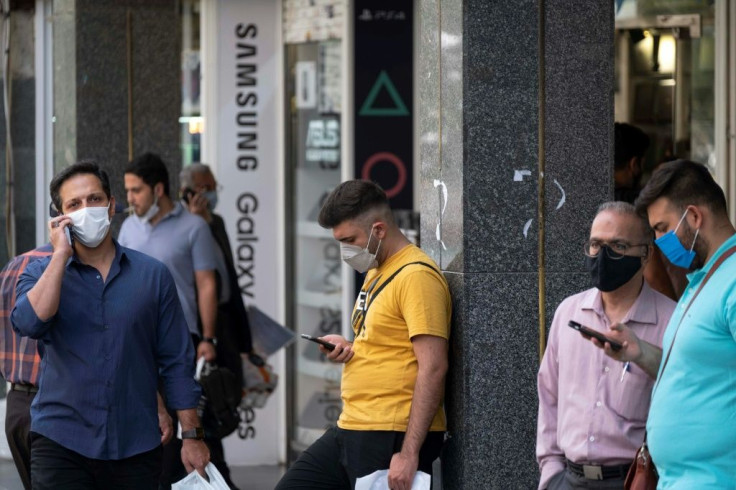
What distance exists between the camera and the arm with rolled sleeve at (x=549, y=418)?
488 centimetres

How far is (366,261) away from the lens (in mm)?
5562

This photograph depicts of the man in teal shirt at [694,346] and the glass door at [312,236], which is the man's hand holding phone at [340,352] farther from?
the glass door at [312,236]

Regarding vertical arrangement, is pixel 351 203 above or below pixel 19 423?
above

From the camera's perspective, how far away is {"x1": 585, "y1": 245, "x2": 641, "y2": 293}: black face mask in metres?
4.68

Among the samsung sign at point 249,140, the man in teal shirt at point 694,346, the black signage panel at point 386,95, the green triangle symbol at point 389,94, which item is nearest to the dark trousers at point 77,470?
the man in teal shirt at point 694,346

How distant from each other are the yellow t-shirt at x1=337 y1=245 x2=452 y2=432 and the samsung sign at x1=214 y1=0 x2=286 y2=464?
495 centimetres

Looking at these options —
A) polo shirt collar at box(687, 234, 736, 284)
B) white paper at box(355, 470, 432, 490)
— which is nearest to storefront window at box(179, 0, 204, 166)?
white paper at box(355, 470, 432, 490)

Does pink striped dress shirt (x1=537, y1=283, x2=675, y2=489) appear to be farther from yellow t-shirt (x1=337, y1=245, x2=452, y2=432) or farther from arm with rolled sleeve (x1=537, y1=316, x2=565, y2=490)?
yellow t-shirt (x1=337, y1=245, x2=452, y2=432)

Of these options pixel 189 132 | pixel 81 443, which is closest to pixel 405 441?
pixel 81 443

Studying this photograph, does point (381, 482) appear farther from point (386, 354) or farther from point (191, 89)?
point (191, 89)

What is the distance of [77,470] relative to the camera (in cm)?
522

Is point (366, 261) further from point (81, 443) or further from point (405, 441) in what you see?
point (81, 443)

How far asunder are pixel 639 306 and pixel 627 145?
2297 mm

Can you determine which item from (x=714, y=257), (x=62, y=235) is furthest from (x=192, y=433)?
(x=714, y=257)
